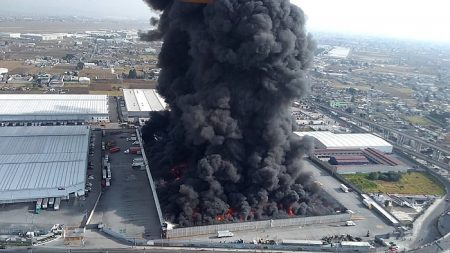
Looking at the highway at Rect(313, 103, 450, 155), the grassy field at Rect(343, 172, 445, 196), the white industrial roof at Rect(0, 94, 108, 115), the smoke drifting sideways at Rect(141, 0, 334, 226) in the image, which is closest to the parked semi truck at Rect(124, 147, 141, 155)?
the smoke drifting sideways at Rect(141, 0, 334, 226)

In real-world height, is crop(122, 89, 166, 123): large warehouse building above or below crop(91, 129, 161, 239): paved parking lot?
above

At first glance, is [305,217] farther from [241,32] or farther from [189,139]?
[241,32]

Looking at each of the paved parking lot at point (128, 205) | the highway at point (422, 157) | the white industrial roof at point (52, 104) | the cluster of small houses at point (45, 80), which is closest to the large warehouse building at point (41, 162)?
the paved parking lot at point (128, 205)

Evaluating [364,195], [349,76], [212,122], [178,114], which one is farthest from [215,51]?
[349,76]

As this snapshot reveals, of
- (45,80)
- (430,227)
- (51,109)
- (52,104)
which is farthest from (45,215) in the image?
(45,80)

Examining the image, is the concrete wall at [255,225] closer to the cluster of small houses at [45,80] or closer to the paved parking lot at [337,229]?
the paved parking lot at [337,229]

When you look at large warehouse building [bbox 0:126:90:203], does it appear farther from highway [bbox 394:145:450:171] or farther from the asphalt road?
highway [bbox 394:145:450:171]

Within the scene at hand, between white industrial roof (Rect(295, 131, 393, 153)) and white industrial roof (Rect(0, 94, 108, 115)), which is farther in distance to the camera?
white industrial roof (Rect(0, 94, 108, 115))
